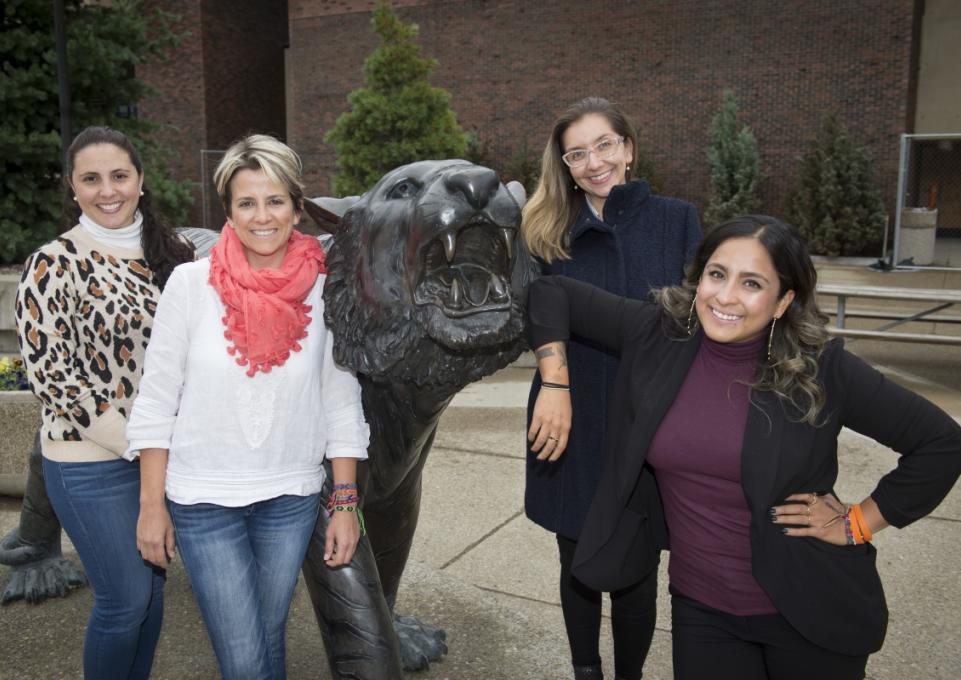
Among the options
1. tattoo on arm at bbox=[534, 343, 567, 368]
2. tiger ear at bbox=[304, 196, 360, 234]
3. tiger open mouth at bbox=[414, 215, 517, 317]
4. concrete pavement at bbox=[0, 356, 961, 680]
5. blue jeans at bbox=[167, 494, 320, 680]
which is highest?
tiger ear at bbox=[304, 196, 360, 234]

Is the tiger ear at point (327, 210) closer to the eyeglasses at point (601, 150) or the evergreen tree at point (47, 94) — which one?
Answer: the eyeglasses at point (601, 150)

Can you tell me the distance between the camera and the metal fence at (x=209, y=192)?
2052 cm

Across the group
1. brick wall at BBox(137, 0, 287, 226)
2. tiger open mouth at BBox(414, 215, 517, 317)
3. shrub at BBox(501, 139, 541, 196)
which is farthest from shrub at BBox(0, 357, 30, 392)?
brick wall at BBox(137, 0, 287, 226)

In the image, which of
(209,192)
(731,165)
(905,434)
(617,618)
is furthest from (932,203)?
(905,434)

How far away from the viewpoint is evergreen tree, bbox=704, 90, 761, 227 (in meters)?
17.5

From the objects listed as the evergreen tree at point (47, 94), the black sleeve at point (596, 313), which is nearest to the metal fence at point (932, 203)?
the evergreen tree at point (47, 94)

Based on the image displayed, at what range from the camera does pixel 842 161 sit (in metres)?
16.6

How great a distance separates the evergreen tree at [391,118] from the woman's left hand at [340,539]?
10.3 metres

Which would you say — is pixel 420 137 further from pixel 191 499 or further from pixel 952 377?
pixel 191 499

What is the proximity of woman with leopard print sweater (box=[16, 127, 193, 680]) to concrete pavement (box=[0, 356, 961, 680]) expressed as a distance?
95cm

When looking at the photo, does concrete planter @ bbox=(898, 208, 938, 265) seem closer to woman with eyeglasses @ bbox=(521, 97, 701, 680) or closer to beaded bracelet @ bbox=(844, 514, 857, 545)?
woman with eyeglasses @ bbox=(521, 97, 701, 680)

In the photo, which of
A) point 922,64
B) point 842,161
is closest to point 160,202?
point 842,161

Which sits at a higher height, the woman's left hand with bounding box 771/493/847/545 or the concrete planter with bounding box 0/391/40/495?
the woman's left hand with bounding box 771/493/847/545

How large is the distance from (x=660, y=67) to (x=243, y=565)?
1855cm
